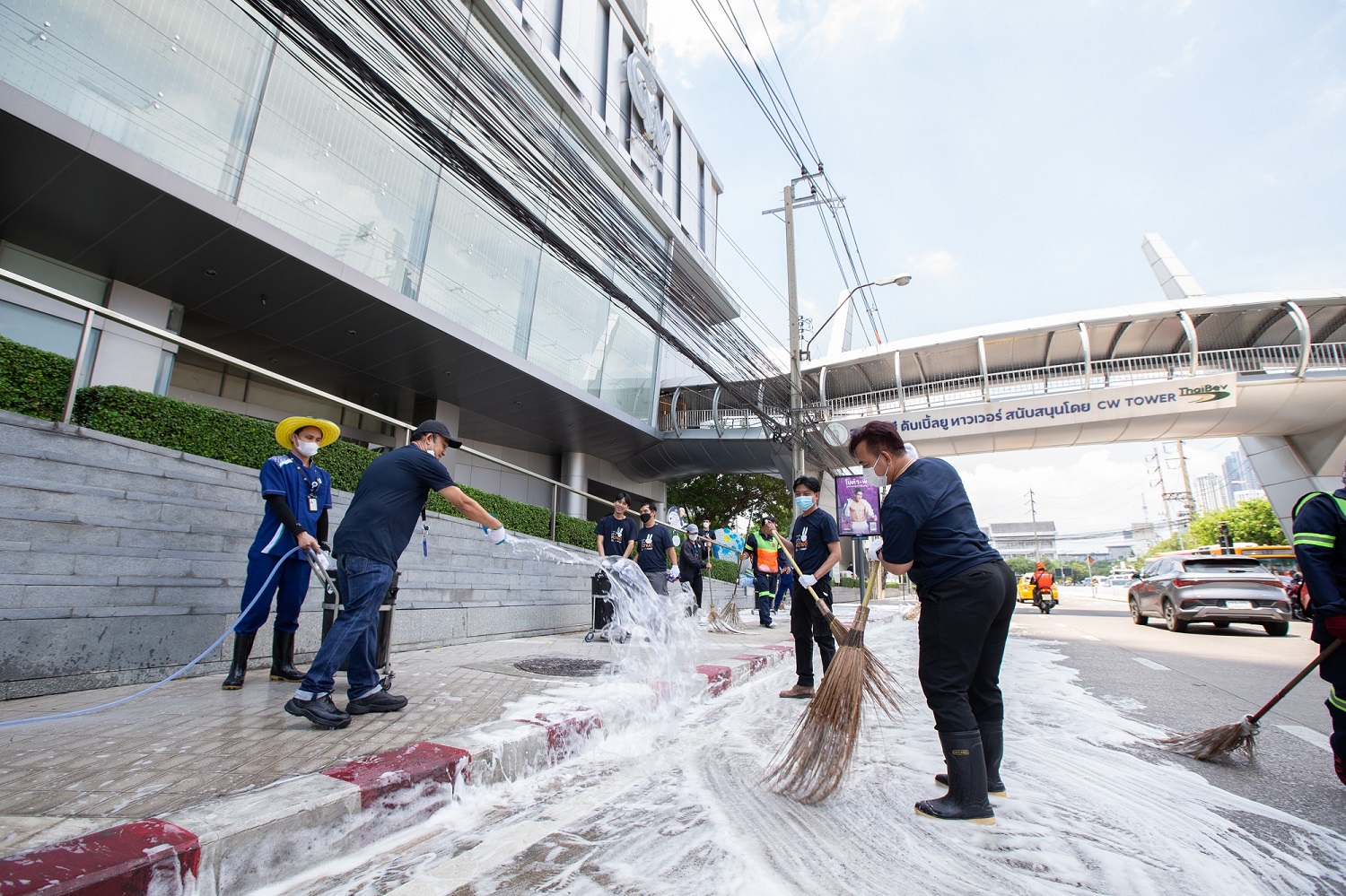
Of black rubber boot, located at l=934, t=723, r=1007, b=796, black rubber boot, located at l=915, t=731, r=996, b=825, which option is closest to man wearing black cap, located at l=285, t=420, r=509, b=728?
black rubber boot, located at l=915, t=731, r=996, b=825

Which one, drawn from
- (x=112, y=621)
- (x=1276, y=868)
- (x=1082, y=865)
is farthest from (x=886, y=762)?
(x=112, y=621)

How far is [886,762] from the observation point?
3.18m

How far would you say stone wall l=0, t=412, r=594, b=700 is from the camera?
3531mm

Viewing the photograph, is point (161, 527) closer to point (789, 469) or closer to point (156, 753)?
point (156, 753)

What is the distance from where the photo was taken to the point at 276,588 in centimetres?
427

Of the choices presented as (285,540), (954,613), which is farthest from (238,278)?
(954,613)

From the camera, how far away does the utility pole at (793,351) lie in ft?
46.0

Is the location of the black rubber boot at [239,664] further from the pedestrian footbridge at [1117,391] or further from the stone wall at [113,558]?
the pedestrian footbridge at [1117,391]

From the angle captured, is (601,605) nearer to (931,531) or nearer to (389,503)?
(389,503)

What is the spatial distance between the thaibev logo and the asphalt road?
43.0ft

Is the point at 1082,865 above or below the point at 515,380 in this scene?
below

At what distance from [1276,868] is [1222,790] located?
97 cm

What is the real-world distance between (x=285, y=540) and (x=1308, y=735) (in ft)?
21.5

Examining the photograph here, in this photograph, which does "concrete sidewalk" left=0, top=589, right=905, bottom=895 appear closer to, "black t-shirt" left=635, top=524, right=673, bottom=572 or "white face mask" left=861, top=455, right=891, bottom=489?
"white face mask" left=861, top=455, right=891, bottom=489
